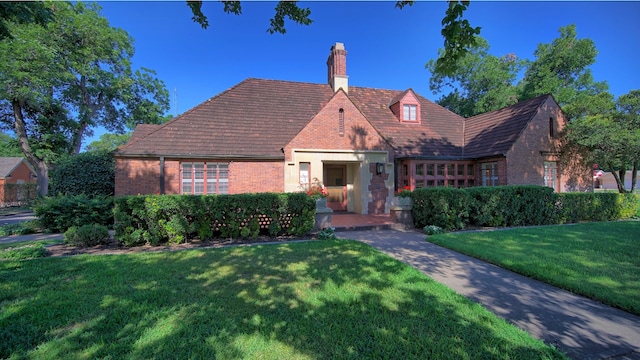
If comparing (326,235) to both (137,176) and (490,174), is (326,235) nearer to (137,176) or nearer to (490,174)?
(137,176)

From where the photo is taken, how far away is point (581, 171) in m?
15.1

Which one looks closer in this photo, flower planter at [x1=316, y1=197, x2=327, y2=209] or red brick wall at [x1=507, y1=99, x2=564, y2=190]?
flower planter at [x1=316, y1=197, x2=327, y2=209]

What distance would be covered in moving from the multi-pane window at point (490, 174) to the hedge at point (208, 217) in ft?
35.9

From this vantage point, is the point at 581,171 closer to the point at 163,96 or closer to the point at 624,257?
the point at 624,257

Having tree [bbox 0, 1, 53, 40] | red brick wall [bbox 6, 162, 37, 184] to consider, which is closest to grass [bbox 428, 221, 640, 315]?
tree [bbox 0, 1, 53, 40]

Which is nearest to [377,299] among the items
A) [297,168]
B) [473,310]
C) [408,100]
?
[473,310]

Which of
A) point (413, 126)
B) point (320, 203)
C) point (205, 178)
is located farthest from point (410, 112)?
point (205, 178)

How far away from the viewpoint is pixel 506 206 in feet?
32.7

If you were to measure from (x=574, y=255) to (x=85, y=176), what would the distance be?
18.6 metres

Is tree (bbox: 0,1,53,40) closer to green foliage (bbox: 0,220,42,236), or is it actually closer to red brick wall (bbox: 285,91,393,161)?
green foliage (bbox: 0,220,42,236)

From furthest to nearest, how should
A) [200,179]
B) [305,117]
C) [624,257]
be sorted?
A: [305,117] < [200,179] < [624,257]

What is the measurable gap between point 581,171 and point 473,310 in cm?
1735

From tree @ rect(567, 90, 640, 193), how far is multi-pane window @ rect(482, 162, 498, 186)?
4.61m

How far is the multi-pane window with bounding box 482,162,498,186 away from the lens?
14.1 meters
